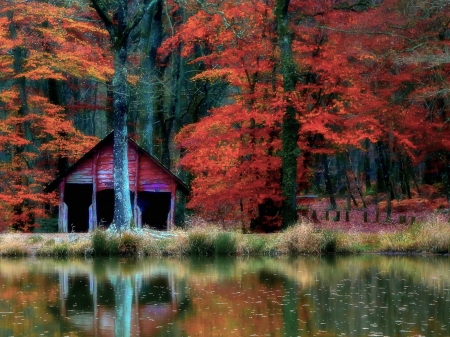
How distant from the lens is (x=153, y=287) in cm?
1738

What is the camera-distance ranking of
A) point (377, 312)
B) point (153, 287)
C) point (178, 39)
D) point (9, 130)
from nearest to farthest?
point (377, 312) → point (153, 287) → point (9, 130) → point (178, 39)

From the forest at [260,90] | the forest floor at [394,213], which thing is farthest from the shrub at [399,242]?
the forest at [260,90]

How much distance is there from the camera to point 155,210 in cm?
3419

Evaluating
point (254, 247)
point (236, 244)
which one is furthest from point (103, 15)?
point (254, 247)

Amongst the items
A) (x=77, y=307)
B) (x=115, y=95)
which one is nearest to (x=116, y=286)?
(x=77, y=307)

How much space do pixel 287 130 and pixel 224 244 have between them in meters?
5.12

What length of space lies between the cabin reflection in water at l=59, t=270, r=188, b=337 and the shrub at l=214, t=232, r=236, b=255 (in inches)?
141

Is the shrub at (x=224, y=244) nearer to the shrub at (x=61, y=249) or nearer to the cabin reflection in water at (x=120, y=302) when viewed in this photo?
the cabin reflection in water at (x=120, y=302)

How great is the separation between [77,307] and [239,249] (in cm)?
912

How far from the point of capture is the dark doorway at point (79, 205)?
3312 centimetres

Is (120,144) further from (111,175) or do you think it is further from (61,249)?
(111,175)

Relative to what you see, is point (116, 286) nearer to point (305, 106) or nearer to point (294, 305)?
point (294, 305)

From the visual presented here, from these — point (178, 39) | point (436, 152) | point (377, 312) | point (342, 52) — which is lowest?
point (377, 312)

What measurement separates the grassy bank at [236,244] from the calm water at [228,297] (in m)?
0.79
